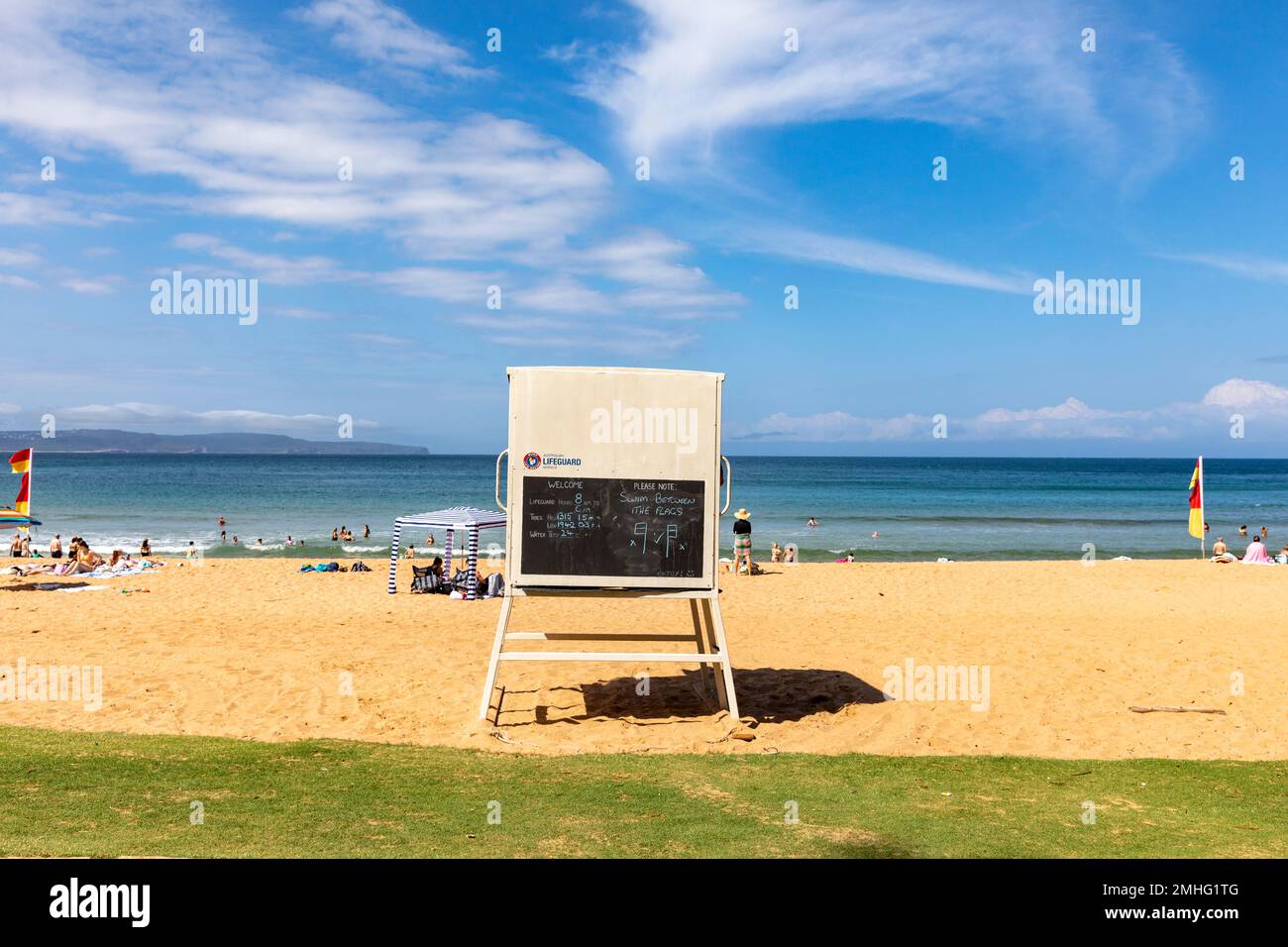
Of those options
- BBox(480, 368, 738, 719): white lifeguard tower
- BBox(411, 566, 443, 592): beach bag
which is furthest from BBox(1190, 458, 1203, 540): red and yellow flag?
BBox(480, 368, 738, 719): white lifeguard tower

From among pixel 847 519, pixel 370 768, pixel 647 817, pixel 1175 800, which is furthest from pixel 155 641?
pixel 847 519

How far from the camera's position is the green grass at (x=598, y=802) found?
558 cm

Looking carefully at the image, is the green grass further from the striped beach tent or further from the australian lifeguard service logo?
the striped beach tent

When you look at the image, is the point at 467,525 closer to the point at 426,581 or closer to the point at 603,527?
the point at 426,581

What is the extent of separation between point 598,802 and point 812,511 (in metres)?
55.3

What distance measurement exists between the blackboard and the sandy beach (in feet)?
5.80

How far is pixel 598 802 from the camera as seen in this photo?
6770mm

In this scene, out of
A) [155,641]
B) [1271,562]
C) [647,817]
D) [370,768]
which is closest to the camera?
[647,817]

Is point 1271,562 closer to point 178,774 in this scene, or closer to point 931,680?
point 931,680

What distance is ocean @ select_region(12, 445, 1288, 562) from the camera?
132 ft

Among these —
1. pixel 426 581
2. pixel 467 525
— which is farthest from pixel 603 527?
pixel 426 581
